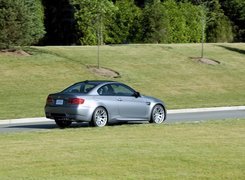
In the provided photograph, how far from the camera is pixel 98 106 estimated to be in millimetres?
19719

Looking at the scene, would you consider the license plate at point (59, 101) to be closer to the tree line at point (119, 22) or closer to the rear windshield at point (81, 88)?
the rear windshield at point (81, 88)

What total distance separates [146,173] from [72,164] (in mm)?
1362

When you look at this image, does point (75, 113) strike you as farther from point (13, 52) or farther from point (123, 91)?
point (13, 52)

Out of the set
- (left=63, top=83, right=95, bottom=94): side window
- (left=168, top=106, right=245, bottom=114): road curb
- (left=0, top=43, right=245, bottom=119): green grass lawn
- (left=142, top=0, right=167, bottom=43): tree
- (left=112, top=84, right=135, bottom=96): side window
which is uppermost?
(left=142, top=0, right=167, bottom=43): tree

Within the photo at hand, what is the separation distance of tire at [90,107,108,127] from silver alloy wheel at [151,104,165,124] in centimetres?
199

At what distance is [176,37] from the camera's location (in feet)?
196

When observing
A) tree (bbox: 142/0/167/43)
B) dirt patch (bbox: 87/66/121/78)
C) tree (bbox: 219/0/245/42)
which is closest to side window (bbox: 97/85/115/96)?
dirt patch (bbox: 87/66/121/78)

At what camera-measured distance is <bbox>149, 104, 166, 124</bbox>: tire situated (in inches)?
838

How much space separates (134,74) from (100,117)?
57.9ft

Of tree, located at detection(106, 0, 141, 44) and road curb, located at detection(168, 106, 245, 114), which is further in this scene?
tree, located at detection(106, 0, 141, 44)

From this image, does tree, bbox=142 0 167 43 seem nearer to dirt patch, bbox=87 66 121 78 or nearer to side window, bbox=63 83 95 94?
dirt patch, bbox=87 66 121 78

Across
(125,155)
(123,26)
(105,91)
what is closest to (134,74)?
(105,91)

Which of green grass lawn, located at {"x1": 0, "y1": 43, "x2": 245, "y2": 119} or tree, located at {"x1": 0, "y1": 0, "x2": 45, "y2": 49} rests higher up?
tree, located at {"x1": 0, "y1": 0, "x2": 45, "y2": 49}

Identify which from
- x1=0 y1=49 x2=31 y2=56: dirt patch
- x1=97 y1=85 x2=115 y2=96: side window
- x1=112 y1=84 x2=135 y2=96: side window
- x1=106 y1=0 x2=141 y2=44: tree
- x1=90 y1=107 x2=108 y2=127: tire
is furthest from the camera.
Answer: x1=106 y1=0 x2=141 y2=44: tree
